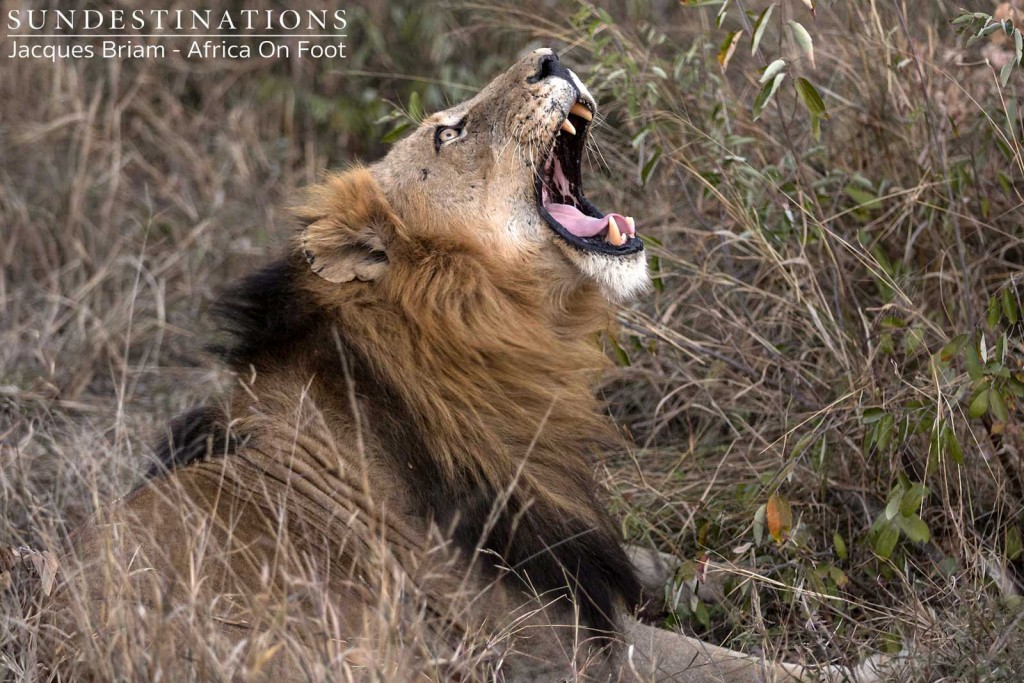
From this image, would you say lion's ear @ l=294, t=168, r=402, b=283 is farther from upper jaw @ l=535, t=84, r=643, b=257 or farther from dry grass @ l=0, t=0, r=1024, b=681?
dry grass @ l=0, t=0, r=1024, b=681

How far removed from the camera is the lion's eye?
3863mm

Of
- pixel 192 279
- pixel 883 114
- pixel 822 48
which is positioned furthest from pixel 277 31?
pixel 883 114

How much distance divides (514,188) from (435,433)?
2.85 feet

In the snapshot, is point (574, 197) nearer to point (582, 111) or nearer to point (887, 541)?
point (582, 111)

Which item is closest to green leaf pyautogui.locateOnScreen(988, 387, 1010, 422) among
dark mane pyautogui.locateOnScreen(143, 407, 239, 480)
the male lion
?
the male lion

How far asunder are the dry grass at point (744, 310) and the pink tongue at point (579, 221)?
503 mm

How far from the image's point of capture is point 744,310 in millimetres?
4680

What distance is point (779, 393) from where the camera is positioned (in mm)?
4426

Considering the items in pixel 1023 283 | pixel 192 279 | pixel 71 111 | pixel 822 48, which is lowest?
pixel 192 279

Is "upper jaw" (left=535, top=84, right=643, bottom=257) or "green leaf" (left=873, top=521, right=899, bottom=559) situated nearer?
"green leaf" (left=873, top=521, right=899, bottom=559)

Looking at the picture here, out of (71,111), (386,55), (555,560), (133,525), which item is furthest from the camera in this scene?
(386,55)

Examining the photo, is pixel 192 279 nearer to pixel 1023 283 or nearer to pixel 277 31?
pixel 277 31

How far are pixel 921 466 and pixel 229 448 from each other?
2.22m

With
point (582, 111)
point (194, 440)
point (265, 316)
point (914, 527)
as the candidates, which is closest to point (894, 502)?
point (914, 527)
